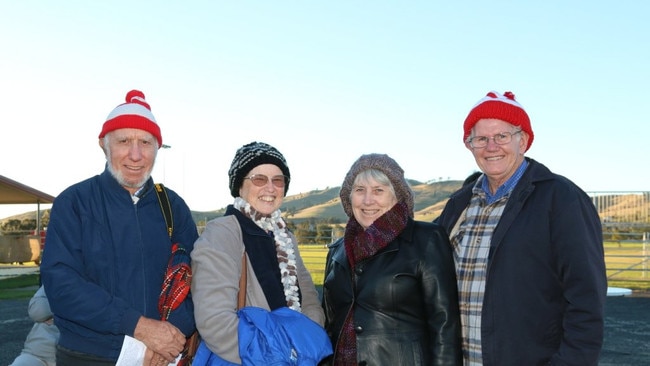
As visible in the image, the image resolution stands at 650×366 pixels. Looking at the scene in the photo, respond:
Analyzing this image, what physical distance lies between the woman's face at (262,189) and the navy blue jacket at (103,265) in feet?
1.50

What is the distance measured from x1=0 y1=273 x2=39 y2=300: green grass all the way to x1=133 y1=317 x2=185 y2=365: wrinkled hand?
12.8 m

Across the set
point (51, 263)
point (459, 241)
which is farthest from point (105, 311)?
point (459, 241)

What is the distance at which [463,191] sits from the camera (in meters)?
3.33

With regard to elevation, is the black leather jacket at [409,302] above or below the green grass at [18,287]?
above

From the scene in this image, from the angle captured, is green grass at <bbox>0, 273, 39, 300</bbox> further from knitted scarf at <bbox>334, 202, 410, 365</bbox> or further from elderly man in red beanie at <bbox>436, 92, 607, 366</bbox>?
elderly man in red beanie at <bbox>436, 92, 607, 366</bbox>

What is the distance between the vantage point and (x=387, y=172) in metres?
3.03

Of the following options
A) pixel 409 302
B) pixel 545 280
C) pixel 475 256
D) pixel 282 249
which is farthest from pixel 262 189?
pixel 545 280

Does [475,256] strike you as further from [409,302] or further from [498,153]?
[498,153]

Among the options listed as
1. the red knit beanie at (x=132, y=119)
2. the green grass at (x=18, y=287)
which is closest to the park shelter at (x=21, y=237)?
the green grass at (x=18, y=287)

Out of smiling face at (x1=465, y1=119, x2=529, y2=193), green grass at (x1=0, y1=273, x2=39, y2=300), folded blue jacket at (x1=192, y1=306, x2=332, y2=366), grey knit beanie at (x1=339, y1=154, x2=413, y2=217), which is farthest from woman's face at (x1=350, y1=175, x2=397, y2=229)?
green grass at (x1=0, y1=273, x2=39, y2=300)

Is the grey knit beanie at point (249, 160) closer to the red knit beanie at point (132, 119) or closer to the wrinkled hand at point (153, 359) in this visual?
the red knit beanie at point (132, 119)

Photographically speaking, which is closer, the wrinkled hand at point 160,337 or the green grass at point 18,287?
the wrinkled hand at point 160,337

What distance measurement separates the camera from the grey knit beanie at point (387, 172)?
3.04 m

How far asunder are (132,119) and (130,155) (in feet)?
0.63
